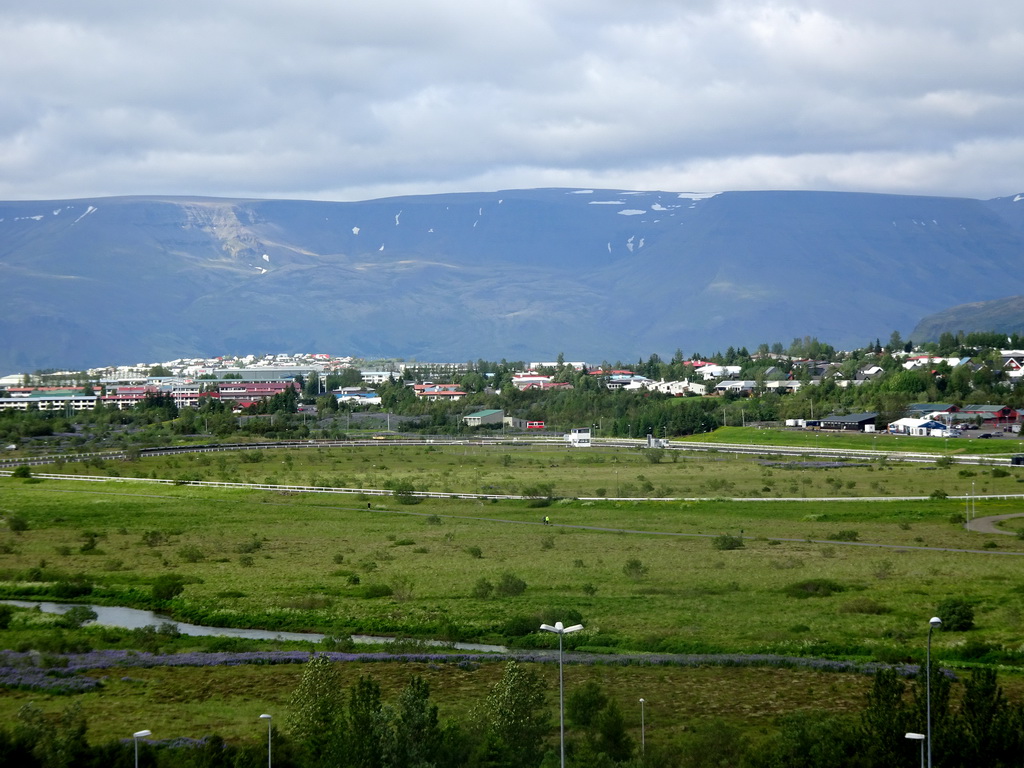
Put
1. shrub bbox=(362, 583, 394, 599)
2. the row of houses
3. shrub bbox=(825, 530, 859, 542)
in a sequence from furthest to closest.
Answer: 1. the row of houses
2. shrub bbox=(825, 530, 859, 542)
3. shrub bbox=(362, 583, 394, 599)

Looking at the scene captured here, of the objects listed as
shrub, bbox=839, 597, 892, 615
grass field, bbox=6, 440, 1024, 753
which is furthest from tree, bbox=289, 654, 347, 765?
shrub, bbox=839, 597, 892, 615

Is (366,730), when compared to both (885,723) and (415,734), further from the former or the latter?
(885,723)

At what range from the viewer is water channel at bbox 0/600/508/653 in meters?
28.1

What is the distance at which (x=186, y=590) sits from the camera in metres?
34.7

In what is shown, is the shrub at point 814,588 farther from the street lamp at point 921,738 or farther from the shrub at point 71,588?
the shrub at point 71,588

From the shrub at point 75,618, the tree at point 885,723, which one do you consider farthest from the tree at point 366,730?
the shrub at point 75,618

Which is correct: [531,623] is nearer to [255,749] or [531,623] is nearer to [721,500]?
[255,749]

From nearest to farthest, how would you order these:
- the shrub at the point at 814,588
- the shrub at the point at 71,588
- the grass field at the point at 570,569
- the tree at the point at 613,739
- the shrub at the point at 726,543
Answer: the tree at the point at 613,739 < the grass field at the point at 570,569 < the shrub at the point at 814,588 < the shrub at the point at 71,588 < the shrub at the point at 726,543

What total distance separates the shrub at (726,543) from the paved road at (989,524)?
9.38 m

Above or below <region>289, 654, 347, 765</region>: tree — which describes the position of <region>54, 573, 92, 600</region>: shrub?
below

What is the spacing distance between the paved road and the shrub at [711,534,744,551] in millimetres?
9378

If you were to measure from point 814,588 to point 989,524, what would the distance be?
15766mm

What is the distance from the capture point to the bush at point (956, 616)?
27.9m

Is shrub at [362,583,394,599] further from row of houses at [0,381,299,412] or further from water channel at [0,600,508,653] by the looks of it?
row of houses at [0,381,299,412]
